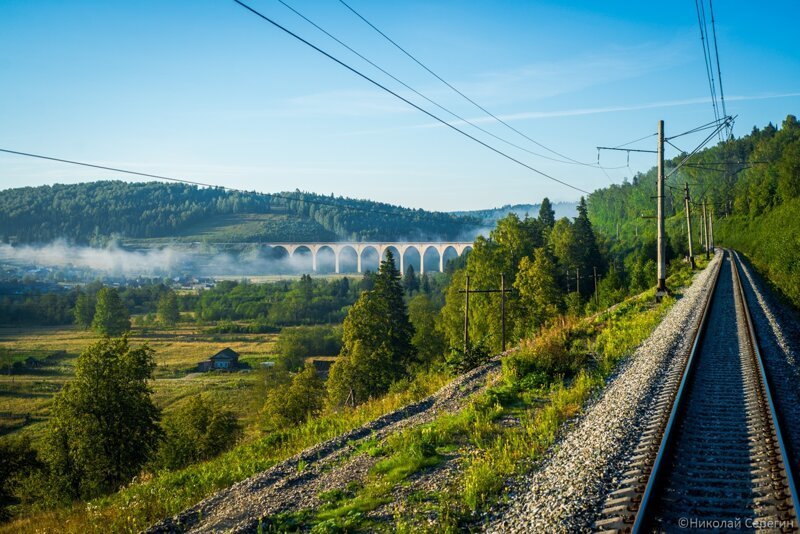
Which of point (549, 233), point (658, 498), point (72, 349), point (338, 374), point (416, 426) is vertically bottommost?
point (72, 349)

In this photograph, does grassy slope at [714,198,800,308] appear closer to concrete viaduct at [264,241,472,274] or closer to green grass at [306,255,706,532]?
green grass at [306,255,706,532]

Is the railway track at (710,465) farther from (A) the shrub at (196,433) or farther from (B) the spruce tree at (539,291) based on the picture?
(B) the spruce tree at (539,291)

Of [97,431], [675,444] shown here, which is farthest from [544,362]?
[97,431]

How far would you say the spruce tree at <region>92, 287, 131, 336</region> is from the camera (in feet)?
276

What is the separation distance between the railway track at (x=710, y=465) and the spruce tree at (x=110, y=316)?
295 ft

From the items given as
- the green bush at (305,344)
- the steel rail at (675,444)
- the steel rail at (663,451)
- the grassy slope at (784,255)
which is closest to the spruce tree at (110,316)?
the green bush at (305,344)

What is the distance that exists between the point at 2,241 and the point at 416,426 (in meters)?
→ 207

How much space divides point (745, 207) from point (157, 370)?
88.3 metres

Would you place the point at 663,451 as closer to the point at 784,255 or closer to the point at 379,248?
the point at 784,255

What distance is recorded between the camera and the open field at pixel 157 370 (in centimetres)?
4438

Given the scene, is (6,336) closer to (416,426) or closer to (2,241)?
(416,426)

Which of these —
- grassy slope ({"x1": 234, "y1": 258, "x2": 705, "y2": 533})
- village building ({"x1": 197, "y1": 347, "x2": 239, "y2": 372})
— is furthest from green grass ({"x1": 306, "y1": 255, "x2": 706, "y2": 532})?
village building ({"x1": 197, "y1": 347, "x2": 239, "y2": 372})

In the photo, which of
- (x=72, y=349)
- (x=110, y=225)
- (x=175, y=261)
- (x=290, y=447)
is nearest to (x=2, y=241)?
(x=110, y=225)

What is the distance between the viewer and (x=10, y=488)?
21.8 meters
